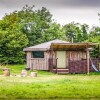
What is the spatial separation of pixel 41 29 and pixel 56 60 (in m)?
20.2

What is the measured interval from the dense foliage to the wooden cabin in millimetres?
4770

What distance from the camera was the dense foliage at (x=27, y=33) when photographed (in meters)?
56.0

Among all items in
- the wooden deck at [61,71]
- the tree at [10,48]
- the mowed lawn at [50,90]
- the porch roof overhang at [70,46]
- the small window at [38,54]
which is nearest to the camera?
the mowed lawn at [50,90]

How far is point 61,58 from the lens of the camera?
46312 millimetres

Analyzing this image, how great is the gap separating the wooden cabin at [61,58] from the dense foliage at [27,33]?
4.77m

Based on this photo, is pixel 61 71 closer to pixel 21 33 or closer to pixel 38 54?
pixel 38 54

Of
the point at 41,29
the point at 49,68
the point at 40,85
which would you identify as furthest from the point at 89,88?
the point at 41,29

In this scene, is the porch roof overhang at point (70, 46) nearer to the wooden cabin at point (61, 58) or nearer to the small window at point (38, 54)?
the wooden cabin at point (61, 58)

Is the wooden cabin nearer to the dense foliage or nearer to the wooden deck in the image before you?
the wooden deck

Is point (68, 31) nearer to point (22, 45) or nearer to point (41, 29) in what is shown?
point (41, 29)

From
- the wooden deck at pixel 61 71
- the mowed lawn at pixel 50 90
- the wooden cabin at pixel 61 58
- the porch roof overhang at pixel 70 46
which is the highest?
the porch roof overhang at pixel 70 46

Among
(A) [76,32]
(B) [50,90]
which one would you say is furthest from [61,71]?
(A) [76,32]

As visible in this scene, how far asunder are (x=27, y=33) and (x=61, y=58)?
56.4 feet

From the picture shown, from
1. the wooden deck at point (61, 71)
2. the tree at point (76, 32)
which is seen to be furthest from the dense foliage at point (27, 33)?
the wooden deck at point (61, 71)
